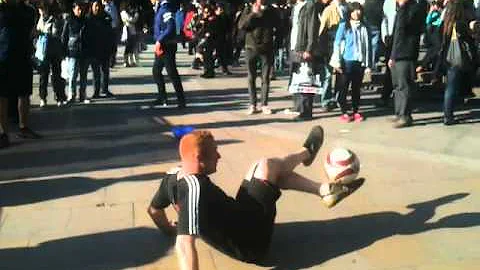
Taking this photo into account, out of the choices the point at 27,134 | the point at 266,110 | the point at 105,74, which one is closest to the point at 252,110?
the point at 266,110

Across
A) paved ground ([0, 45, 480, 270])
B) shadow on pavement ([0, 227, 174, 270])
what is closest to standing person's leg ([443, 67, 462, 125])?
paved ground ([0, 45, 480, 270])

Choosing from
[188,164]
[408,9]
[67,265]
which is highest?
[408,9]

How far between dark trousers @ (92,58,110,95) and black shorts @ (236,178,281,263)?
27.0ft

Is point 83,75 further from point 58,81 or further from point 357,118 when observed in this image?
point 357,118

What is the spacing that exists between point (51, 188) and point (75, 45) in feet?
18.3

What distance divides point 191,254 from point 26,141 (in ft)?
18.4

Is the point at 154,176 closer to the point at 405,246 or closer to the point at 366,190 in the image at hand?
the point at 366,190

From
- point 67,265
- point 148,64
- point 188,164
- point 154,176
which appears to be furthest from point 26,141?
point 148,64

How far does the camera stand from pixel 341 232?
5.29m

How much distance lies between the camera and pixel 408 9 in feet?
30.2

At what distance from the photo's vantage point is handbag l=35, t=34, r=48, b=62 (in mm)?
11211

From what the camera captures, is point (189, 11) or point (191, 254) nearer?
point (191, 254)

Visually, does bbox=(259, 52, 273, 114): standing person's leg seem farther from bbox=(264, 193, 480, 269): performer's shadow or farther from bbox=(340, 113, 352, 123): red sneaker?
bbox=(264, 193, 480, 269): performer's shadow

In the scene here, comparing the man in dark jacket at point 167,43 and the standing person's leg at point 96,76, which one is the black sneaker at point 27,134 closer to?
the man in dark jacket at point 167,43
